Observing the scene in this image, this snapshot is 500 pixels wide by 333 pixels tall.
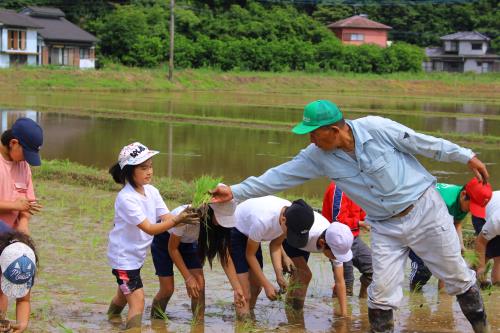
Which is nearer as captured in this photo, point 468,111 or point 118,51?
point 468,111

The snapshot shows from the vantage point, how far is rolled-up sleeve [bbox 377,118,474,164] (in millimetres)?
4422

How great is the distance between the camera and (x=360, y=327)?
512 centimetres

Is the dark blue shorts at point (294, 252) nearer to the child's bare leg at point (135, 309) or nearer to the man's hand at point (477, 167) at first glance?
the child's bare leg at point (135, 309)

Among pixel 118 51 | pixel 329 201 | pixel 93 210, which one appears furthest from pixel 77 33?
pixel 329 201

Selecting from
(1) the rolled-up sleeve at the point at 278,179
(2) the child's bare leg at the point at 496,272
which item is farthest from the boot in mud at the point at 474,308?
(2) the child's bare leg at the point at 496,272

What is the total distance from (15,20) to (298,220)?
3920 cm

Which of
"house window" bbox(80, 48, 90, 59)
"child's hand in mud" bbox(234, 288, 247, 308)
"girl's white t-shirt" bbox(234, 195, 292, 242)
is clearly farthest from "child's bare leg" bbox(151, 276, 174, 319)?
"house window" bbox(80, 48, 90, 59)

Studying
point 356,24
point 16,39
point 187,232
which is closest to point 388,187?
point 187,232

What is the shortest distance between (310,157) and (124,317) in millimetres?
1666

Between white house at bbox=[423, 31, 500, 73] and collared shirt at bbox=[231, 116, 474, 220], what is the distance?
53.1 metres

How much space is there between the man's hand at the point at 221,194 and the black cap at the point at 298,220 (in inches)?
15.5

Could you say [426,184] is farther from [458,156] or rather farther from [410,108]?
[410,108]

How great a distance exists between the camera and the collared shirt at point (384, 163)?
A: 14.5 ft

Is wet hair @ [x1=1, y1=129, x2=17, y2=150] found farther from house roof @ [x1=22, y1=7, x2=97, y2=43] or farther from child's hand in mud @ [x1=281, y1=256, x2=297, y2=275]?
house roof @ [x1=22, y1=7, x2=97, y2=43]
